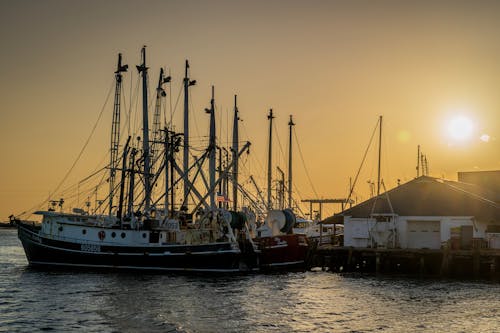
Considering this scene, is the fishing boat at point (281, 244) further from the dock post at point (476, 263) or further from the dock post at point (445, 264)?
the dock post at point (476, 263)

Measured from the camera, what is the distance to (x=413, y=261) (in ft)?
183

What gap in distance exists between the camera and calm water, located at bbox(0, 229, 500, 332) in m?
32.9

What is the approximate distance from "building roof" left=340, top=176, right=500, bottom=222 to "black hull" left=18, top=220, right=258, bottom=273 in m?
12.1

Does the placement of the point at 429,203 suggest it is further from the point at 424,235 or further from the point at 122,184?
the point at 122,184

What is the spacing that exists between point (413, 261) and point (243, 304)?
2132cm

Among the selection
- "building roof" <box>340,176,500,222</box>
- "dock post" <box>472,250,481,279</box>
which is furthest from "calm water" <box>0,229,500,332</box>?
"building roof" <box>340,176,500,222</box>

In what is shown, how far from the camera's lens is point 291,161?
302 feet

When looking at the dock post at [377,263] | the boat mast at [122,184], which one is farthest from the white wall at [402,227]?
the boat mast at [122,184]

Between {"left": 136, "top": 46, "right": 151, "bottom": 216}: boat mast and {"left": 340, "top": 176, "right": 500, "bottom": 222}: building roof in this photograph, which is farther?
{"left": 136, "top": 46, "right": 151, "bottom": 216}: boat mast

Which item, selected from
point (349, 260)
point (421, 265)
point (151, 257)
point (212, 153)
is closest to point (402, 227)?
point (421, 265)

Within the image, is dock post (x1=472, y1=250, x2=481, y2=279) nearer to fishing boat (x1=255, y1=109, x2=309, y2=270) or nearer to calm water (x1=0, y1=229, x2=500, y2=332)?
calm water (x1=0, y1=229, x2=500, y2=332)

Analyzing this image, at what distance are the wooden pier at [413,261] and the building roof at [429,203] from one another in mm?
4084

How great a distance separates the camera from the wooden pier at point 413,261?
171 ft

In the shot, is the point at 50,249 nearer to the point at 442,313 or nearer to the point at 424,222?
the point at 424,222
